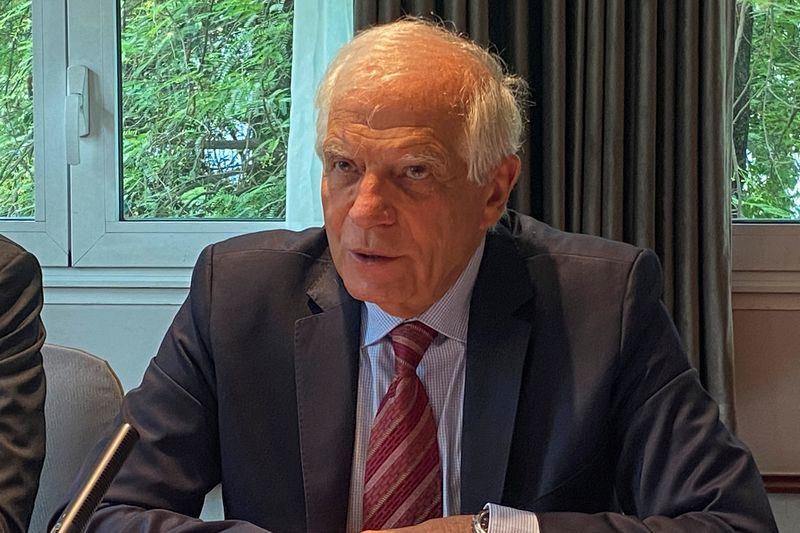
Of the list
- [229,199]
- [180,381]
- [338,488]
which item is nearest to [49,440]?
[180,381]

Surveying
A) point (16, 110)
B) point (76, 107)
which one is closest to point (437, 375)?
point (76, 107)

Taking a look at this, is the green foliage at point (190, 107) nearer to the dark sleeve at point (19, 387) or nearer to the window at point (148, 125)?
the window at point (148, 125)

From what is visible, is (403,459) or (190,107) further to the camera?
(190,107)

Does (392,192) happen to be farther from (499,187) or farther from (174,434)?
(174,434)

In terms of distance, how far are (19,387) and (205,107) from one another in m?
1.42

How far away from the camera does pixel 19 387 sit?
1.17 metres

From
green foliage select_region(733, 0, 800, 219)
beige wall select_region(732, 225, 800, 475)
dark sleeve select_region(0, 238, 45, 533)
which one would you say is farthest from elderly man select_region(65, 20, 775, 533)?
green foliage select_region(733, 0, 800, 219)

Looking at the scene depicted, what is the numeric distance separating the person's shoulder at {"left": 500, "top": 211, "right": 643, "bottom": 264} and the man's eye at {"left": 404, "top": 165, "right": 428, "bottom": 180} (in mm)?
248

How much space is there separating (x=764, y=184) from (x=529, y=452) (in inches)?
54.4

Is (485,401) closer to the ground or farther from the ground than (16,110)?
closer to the ground

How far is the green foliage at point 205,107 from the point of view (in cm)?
245

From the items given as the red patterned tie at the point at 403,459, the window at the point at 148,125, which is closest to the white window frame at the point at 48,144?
the window at the point at 148,125

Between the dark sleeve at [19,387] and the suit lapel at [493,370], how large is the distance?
0.54 metres

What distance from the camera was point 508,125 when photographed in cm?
126
